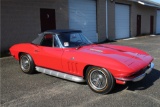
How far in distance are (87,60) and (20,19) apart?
21.9 ft

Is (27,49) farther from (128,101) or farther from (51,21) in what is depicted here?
(51,21)

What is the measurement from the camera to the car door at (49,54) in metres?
5.20

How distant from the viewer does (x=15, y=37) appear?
10.1 m

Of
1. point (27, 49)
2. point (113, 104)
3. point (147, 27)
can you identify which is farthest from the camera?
point (147, 27)

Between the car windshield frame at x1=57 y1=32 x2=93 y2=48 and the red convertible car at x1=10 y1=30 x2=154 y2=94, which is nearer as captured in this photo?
the red convertible car at x1=10 y1=30 x2=154 y2=94

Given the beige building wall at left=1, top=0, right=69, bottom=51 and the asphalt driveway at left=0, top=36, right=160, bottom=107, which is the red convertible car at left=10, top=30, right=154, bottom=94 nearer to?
the asphalt driveway at left=0, top=36, right=160, bottom=107

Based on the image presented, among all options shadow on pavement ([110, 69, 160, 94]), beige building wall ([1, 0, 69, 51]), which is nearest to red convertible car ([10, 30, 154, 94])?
shadow on pavement ([110, 69, 160, 94])

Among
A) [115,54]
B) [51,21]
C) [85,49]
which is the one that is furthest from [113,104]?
[51,21]

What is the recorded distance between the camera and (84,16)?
1399 cm

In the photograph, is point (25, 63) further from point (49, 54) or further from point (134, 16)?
point (134, 16)

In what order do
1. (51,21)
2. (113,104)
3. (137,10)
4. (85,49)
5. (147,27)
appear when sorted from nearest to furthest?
(113,104), (85,49), (51,21), (137,10), (147,27)

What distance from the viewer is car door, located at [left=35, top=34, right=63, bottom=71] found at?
205 inches

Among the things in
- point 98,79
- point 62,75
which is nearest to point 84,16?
point 62,75

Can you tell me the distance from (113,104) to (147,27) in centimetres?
2062
